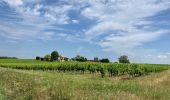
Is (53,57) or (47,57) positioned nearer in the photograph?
(53,57)

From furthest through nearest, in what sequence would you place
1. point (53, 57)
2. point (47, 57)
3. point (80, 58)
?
point (47, 57) → point (53, 57) → point (80, 58)

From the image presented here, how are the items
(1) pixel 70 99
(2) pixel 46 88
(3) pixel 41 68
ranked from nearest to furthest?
(1) pixel 70 99 → (2) pixel 46 88 → (3) pixel 41 68

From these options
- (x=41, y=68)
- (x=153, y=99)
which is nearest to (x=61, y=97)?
(x=153, y=99)

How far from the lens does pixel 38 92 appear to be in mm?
17703

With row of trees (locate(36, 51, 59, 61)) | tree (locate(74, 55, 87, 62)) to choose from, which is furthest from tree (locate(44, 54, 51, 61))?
tree (locate(74, 55, 87, 62))

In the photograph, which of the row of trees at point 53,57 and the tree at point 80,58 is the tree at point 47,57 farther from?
the tree at point 80,58

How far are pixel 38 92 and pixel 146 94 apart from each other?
4.88 meters

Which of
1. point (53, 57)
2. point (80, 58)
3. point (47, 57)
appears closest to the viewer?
point (80, 58)

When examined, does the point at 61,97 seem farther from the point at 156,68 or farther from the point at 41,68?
the point at 41,68

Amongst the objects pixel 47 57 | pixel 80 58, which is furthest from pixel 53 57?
pixel 80 58

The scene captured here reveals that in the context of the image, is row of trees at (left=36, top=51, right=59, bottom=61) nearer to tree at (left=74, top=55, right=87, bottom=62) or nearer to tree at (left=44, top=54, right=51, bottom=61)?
tree at (left=44, top=54, right=51, bottom=61)

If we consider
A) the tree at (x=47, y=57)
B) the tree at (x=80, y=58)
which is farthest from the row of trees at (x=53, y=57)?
the tree at (x=80, y=58)

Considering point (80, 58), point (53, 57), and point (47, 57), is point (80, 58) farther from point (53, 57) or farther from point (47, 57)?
point (47, 57)

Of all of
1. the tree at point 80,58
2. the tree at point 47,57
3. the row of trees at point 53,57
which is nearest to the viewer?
the tree at point 80,58
